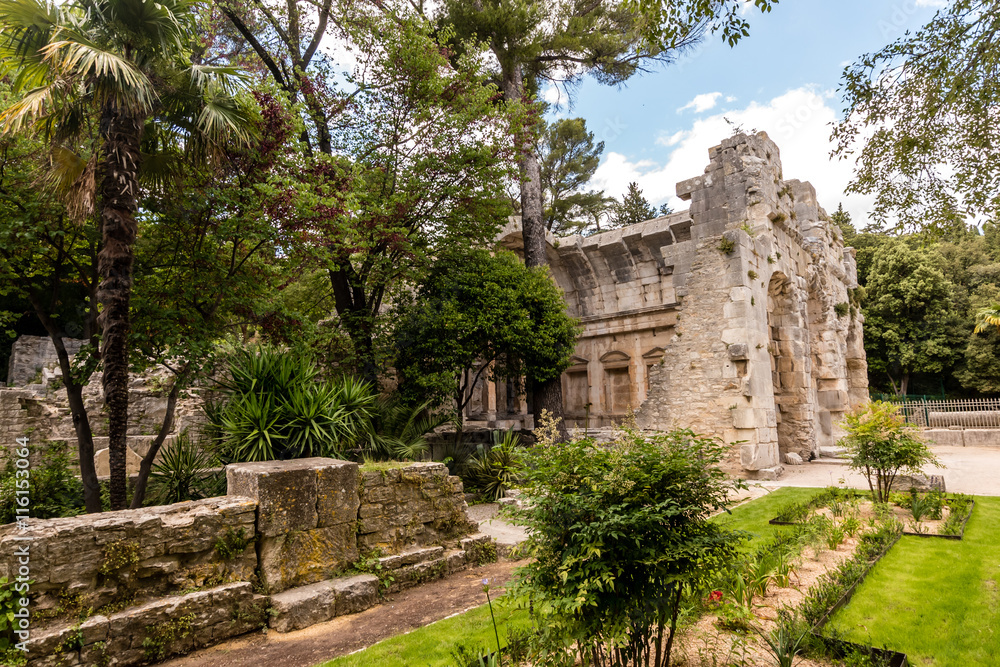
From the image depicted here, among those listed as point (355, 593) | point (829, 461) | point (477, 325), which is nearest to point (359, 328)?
point (477, 325)

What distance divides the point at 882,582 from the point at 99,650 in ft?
21.0

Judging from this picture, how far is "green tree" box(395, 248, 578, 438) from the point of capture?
448 inches

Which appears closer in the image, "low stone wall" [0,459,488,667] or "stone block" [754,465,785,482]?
"low stone wall" [0,459,488,667]

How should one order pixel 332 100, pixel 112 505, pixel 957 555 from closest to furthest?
pixel 957 555, pixel 112 505, pixel 332 100

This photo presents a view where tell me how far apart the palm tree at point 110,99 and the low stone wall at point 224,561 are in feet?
7.94

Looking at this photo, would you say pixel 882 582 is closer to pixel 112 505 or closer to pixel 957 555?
pixel 957 555

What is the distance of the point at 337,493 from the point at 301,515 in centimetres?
41

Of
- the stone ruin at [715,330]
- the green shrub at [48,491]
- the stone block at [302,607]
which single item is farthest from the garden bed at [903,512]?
the green shrub at [48,491]

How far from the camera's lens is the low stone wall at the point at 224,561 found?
385 centimetres

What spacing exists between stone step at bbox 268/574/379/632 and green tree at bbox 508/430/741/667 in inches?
96.5

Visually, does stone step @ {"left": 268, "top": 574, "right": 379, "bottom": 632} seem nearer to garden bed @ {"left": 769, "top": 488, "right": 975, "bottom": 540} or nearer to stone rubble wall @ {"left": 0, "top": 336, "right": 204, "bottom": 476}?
garden bed @ {"left": 769, "top": 488, "right": 975, "bottom": 540}

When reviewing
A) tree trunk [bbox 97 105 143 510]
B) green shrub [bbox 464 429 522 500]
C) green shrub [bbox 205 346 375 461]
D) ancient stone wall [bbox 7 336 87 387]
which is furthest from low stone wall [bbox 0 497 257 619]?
ancient stone wall [bbox 7 336 87 387]

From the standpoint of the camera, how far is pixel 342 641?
4.41 metres

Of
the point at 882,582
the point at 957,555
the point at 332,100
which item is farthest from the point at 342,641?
the point at 332,100
